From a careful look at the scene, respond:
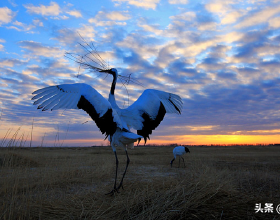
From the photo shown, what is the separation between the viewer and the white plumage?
4.80 m

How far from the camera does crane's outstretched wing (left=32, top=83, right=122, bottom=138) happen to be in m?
4.71

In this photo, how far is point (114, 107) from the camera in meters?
6.06

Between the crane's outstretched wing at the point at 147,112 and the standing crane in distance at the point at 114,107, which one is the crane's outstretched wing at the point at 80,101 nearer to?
the standing crane in distance at the point at 114,107

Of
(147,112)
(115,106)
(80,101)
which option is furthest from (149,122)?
(80,101)

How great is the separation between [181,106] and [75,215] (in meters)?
3.71

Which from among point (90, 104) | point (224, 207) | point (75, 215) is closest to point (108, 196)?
point (75, 215)

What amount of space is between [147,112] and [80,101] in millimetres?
1779

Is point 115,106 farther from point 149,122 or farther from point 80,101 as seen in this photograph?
point 80,101

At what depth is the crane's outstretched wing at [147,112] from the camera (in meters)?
5.90

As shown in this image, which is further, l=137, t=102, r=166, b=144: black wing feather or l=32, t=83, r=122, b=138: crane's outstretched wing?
l=137, t=102, r=166, b=144: black wing feather

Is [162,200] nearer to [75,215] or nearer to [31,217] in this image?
[75,215]

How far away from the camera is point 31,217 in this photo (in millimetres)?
3988

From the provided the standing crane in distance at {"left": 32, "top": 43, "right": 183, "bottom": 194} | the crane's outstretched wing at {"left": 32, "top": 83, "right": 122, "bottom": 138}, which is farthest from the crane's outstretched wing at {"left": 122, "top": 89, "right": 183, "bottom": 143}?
the crane's outstretched wing at {"left": 32, "top": 83, "right": 122, "bottom": 138}

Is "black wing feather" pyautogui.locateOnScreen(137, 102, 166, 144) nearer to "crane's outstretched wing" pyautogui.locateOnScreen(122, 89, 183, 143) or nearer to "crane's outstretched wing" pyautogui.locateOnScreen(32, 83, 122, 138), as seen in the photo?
"crane's outstretched wing" pyautogui.locateOnScreen(122, 89, 183, 143)
